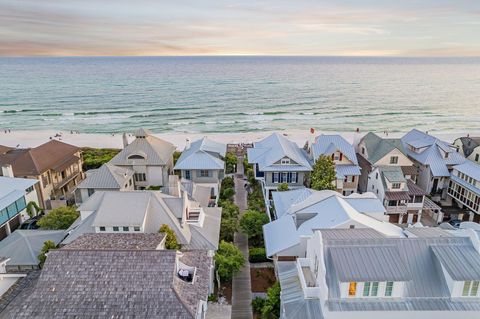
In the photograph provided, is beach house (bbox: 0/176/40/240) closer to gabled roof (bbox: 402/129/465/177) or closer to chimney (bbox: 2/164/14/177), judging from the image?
chimney (bbox: 2/164/14/177)

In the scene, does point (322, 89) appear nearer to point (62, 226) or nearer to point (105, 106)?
point (105, 106)

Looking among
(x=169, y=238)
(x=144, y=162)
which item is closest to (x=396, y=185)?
(x=169, y=238)

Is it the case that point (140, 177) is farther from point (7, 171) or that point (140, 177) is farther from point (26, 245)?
point (26, 245)

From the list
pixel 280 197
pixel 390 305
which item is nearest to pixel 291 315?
pixel 390 305

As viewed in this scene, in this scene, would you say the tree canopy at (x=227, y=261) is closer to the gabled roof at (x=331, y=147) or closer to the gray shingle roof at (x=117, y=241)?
the gray shingle roof at (x=117, y=241)

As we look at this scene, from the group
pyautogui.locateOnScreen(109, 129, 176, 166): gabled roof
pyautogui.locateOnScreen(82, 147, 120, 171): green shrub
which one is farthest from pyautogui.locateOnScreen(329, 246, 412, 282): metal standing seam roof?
pyautogui.locateOnScreen(82, 147, 120, 171): green shrub

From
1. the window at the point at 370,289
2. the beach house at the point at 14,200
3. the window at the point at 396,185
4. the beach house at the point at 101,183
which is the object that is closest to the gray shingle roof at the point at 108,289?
A: the window at the point at 370,289
